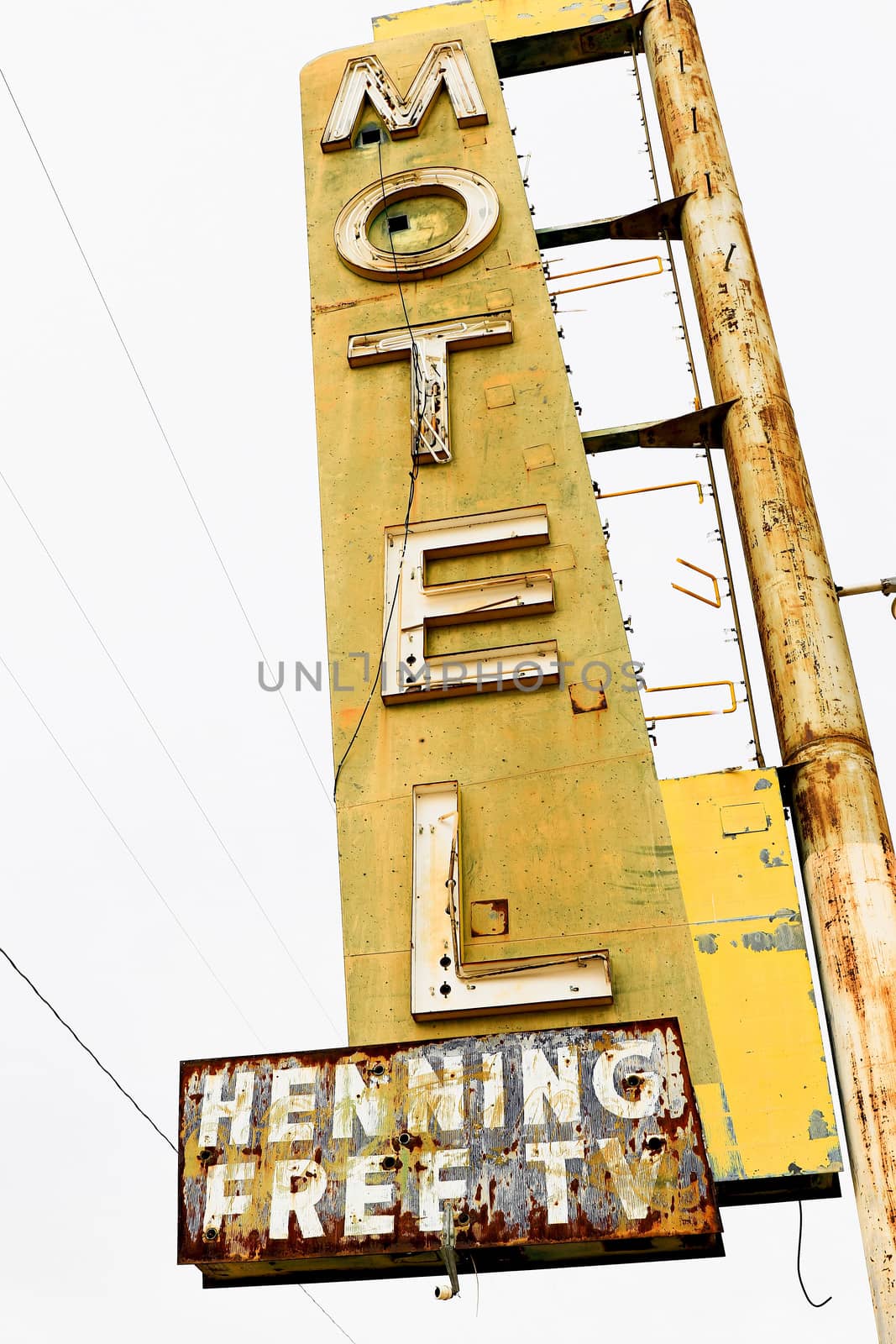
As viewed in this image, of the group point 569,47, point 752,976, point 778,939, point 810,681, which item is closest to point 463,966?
point 752,976

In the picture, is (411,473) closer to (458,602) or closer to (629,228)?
(458,602)

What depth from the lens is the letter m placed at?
12.3m

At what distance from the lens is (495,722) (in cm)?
951

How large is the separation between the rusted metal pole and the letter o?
1.43m

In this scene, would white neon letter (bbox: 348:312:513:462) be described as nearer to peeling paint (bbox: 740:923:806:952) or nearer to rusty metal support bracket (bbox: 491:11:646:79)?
rusty metal support bracket (bbox: 491:11:646:79)

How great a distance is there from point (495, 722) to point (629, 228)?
4.20 m

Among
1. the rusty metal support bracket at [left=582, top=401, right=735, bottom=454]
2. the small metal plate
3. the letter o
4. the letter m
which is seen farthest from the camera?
the letter m

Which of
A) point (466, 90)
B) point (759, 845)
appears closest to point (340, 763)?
point (759, 845)

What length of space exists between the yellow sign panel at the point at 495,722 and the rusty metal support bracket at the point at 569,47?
85cm

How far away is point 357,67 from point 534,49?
1.44 meters

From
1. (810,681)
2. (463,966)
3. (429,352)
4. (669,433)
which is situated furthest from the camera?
(429,352)

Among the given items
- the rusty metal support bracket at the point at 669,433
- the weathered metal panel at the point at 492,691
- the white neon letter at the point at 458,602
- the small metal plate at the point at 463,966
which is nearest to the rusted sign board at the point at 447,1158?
the small metal plate at the point at 463,966

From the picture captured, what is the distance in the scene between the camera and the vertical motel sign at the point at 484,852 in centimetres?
743

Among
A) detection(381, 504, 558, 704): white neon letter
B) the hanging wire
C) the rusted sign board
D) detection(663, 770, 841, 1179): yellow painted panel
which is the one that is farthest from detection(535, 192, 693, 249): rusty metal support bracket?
the rusted sign board
